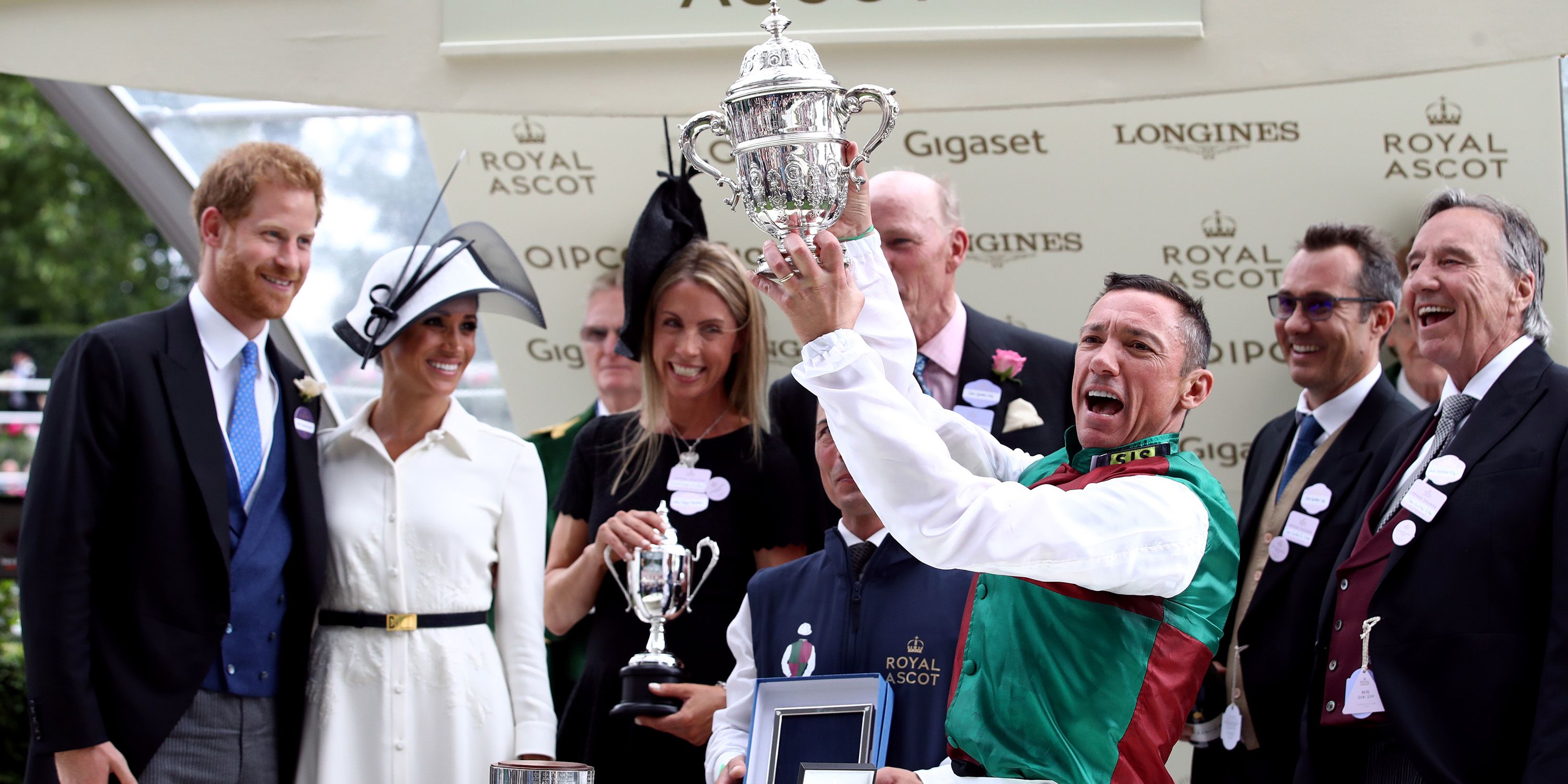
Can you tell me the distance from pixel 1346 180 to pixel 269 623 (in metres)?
4.11

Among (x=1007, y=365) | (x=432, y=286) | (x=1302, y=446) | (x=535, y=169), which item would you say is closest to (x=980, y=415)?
(x=1007, y=365)

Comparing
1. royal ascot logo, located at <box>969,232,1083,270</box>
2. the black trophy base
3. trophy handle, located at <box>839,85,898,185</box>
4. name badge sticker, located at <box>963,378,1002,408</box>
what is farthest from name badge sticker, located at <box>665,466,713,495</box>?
royal ascot logo, located at <box>969,232,1083,270</box>

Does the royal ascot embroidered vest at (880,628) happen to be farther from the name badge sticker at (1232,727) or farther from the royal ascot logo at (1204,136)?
the royal ascot logo at (1204,136)

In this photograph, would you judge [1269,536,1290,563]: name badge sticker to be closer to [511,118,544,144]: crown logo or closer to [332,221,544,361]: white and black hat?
[332,221,544,361]: white and black hat

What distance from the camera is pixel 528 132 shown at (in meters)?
5.80

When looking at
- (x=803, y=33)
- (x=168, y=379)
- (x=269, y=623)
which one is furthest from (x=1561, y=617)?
(x=168, y=379)

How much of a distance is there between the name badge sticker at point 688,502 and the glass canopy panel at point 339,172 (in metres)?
2.53

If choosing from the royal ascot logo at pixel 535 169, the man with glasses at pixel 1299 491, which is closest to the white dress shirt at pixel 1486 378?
the man with glasses at pixel 1299 491

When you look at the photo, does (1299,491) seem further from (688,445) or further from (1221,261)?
(688,445)

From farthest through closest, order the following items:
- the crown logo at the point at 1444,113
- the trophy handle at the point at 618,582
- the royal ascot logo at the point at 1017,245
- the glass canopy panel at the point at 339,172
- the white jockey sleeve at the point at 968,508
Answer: the glass canopy panel at the point at 339,172 < the royal ascot logo at the point at 1017,245 < the crown logo at the point at 1444,113 < the trophy handle at the point at 618,582 < the white jockey sleeve at the point at 968,508

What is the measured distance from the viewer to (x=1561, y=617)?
300cm

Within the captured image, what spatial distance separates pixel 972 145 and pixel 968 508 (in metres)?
3.46

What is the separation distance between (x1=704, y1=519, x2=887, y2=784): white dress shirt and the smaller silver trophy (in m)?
0.25

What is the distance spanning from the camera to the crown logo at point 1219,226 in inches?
217
